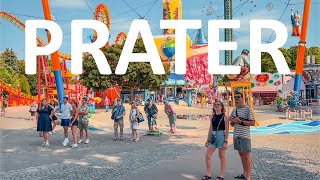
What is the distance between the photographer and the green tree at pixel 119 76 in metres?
38.8

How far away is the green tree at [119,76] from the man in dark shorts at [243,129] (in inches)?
1263

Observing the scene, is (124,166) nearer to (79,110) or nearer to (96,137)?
(79,110)

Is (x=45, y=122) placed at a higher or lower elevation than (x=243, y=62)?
lower

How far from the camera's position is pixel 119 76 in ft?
128

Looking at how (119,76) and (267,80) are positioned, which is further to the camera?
(267,80)

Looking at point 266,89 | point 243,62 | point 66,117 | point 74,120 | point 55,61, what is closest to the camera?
point 74,120

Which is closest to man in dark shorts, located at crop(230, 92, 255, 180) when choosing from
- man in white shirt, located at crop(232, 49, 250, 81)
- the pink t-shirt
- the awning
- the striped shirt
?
the striped shirt

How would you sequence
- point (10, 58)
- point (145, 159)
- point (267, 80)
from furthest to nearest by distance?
point (10, 58)
point (267, 80)
point (145, 159)

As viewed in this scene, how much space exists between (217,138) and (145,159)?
283 centimetres

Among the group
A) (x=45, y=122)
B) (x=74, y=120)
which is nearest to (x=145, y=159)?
(x=74, y=120)

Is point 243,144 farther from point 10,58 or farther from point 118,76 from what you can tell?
point 10,58

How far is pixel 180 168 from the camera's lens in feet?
25.9

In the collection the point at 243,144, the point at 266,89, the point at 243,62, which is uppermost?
the point at 243,62

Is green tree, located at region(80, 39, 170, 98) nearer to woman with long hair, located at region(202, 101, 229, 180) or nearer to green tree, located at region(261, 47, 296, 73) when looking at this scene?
green tree, located at region(261, 47, 296, 73)
